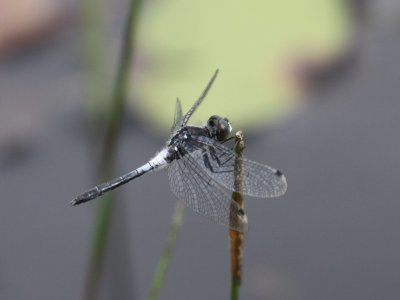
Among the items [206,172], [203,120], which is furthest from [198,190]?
[203,120]

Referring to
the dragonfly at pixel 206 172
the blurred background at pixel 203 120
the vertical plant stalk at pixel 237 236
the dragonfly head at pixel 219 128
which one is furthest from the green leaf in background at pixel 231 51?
the vertical plant stalk at pixel 237 236

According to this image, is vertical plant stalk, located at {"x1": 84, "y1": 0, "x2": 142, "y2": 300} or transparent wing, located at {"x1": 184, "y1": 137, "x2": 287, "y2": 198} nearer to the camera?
vertical plant stalk, located at {"x1": 84, "y1": 0, "x2": 142, "y2": 300}

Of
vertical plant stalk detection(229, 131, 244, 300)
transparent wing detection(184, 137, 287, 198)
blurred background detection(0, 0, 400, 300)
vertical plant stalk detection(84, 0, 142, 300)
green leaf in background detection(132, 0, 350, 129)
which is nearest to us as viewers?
vertical plant stalk detection(229, 131, 244, 300)

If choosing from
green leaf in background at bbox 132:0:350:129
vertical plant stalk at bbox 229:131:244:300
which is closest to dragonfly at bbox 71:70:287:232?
vertical plant stalk at bbox 229:131:244:300

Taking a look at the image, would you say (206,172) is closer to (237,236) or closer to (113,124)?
(113,124)

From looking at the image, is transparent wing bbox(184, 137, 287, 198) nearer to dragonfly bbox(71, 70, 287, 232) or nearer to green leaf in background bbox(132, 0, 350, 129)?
dragonfly bbox(71, 70, 287, 232)

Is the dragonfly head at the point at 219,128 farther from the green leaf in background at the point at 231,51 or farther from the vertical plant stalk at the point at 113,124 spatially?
the green leaf in background at the point at 231,51

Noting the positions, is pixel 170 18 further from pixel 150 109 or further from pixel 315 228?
pixel 315 228
